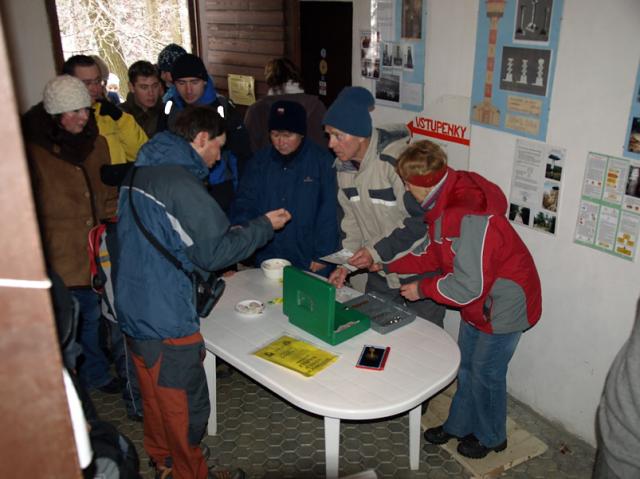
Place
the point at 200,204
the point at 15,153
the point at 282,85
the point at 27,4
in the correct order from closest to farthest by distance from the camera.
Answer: the point at 15,153
the point at 200,204
the point at 282,85
the point at 27,4

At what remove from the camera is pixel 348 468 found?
3076 mm

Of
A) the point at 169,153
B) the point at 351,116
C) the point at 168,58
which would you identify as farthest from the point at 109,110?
the point at 351,116

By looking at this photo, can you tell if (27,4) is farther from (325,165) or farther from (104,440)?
(104,440)

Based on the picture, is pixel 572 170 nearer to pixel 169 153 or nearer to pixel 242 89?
pixel 169 153

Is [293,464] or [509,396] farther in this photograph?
[509,396]

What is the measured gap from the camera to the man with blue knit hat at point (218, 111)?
3879mm

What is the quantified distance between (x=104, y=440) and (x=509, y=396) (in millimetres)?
2697

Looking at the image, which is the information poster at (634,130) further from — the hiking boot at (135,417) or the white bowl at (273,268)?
the hiking boot at (135,417)

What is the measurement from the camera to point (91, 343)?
3564 millimetres

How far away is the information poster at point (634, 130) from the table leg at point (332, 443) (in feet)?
5.74

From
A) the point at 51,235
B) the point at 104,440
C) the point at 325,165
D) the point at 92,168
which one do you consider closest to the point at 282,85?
the point at 325,165

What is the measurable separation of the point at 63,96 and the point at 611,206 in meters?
2.76

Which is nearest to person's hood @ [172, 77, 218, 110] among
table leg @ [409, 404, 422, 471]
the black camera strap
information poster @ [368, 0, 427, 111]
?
information poster @ [368, 0, 427, 111]

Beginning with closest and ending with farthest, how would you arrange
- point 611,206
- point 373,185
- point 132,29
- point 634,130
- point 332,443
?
point 332,443
point 634,130
point 611,206
point 373,185
point 132,29
